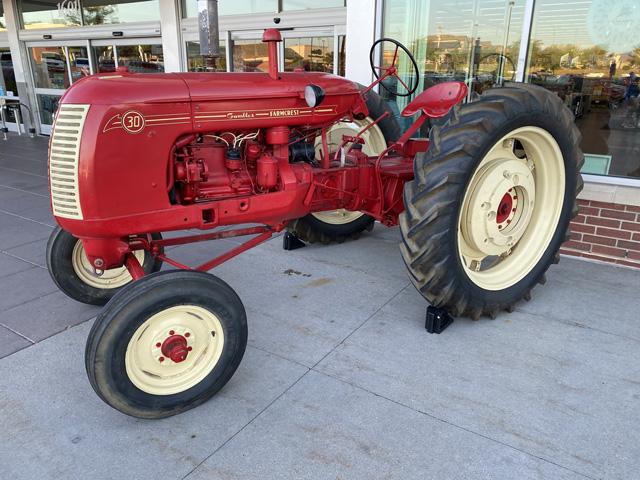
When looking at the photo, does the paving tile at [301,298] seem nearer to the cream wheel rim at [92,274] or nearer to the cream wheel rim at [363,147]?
the cream wheel rim at [363,147]

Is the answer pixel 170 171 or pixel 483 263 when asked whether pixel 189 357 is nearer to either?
pixel 170 171

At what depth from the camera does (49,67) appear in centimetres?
1040

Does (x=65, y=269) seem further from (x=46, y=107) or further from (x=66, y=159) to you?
(x=46, y=107)

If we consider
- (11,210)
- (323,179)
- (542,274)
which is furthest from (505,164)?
(11,210)

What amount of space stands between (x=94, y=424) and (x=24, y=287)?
1759 mm

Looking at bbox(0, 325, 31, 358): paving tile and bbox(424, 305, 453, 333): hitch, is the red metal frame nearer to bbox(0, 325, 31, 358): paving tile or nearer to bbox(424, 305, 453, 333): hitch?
bbox(0, 325, 31, 358): paving tile

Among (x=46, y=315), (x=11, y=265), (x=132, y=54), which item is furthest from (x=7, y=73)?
(x=46, y=315)

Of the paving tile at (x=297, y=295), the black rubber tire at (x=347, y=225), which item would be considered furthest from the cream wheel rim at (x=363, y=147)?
the paving tile at (x=297, y=295)

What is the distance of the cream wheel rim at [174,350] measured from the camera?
210cm

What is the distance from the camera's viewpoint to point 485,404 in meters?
2.30

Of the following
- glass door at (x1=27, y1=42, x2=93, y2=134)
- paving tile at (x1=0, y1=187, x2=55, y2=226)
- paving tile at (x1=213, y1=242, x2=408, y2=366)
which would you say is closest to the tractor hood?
paving tile at (x1=213, y1=242, x2=408, y2=366)

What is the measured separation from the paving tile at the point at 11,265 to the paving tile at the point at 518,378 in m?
2.60

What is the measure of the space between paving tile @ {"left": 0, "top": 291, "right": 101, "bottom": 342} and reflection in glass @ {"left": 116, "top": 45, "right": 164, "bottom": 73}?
634 centimetres

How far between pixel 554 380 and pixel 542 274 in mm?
965
